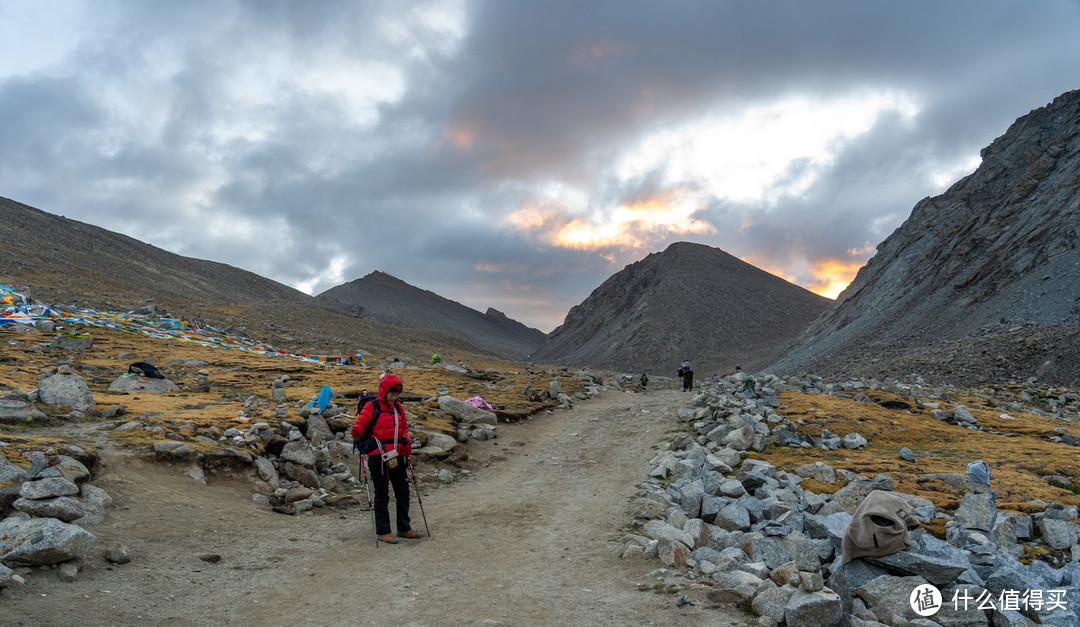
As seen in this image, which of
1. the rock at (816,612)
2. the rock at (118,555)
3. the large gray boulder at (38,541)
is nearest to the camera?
the rock at (816,612)

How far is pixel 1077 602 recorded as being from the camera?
5285 millimetres

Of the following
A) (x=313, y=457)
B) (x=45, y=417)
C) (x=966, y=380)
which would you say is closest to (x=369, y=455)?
(x=313, y=457)

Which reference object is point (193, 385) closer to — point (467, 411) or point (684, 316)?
point (467, 411)

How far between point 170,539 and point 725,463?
944 cm

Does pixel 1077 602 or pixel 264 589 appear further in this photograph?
pixel 264 589

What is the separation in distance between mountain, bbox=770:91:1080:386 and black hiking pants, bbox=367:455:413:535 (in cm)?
3549

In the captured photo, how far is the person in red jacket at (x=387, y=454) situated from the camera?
846 centimetres

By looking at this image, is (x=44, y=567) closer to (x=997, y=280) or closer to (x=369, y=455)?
(x=369, y=455)

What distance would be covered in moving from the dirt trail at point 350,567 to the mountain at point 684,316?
8420cm

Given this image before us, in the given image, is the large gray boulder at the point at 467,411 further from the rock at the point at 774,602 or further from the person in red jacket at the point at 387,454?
the rock at the point at 774,602

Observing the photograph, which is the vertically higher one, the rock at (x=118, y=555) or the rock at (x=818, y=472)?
the rock at (x=818, y=472)

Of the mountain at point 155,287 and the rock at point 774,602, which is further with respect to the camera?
the mountain at point 155,287

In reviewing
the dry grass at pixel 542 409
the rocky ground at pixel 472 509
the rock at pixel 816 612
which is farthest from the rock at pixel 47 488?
the rock at pixel 816 612

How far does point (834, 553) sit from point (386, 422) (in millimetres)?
6225
